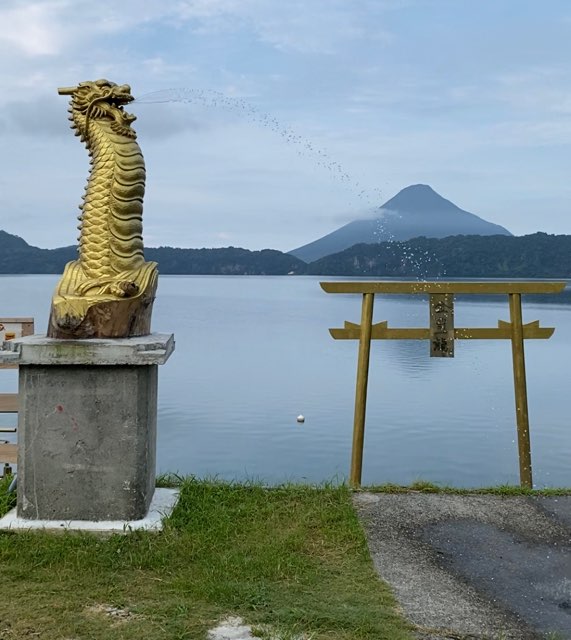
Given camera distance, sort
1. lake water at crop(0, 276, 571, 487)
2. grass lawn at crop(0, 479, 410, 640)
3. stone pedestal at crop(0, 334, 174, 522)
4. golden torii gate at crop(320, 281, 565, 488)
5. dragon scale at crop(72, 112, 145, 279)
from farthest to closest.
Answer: lake water at crop(0, 276, 571, 487) < golden torii gate at crop(320, 281, 565, 488) < dragon scale at crop(72, 112, 145, 279) < stone pedestal at crop(0, 334, 174, 522) < grass lawn at crop(0, 479, 410, 640)

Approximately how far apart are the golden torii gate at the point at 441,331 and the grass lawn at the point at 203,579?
153cm

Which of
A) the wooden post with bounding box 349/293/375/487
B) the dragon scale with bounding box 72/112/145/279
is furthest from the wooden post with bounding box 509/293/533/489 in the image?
the dragon scale with bounding box 72/112/145/279

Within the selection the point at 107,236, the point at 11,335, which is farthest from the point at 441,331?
the point at 11,335

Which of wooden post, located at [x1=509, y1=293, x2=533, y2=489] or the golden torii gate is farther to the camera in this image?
wooden post, located at [x1=509, y1=293, x2=533, y2=489]

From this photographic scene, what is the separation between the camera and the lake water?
1151 centimetres

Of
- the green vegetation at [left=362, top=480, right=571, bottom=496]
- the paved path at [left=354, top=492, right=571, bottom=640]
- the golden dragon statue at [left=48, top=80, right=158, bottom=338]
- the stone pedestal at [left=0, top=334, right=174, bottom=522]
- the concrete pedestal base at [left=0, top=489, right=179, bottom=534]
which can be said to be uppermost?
the golden dragon statue at [left=48, top=80, right=158, bottom=338]

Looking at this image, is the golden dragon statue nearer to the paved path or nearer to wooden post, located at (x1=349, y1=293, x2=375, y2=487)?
wooden post, located at (x1=349, y1=293, x2=375, y2=487)

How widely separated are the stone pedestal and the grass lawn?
0.25 metres

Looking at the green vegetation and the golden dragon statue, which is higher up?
the golden dragon statue

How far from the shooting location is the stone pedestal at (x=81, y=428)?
15.0ft

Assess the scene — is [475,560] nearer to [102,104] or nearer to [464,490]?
[464,490]

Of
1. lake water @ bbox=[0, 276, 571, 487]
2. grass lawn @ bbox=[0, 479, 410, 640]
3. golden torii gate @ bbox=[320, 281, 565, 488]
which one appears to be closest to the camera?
grass lawn @ bbox=[0, 479, 410, 640]

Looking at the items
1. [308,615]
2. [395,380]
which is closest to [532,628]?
[308,615]

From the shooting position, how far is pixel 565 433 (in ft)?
45.0
